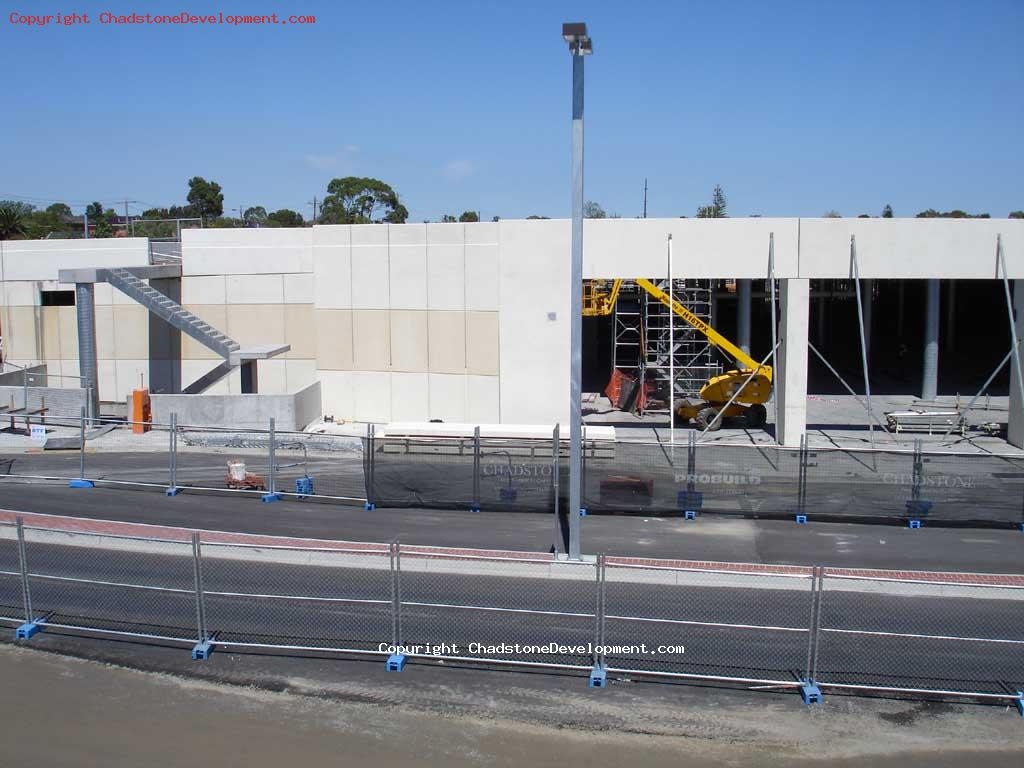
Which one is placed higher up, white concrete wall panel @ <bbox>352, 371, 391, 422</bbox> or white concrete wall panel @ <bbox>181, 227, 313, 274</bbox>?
white concrete wall panel @ <bbox>181, 227, 313, 274</bbox>

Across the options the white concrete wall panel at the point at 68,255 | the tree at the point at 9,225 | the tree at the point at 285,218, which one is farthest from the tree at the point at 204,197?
the white concrete wall panel at the point at 68,255

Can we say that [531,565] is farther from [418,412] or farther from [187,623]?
[418,412]

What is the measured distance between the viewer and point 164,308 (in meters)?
27.8

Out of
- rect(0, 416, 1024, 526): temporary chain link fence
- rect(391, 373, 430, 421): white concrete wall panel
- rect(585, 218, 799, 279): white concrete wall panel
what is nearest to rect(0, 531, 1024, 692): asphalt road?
rect(0, 416, 1024, 526): temporary chain link fence

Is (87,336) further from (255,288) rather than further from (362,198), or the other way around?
(362,198)

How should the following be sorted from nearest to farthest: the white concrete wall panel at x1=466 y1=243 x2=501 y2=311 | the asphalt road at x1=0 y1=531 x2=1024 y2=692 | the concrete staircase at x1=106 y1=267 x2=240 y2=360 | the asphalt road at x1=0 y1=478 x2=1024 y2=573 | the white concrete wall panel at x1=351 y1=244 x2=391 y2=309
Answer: the asphalt road at x1=0 y1=531 x2=1024 y2=692, the asphalt road at x1=0 y1=478 x2=1024 y2=573, the white concrete wall panel at x1=466 y1=243 x2=501 y2=311, the concrete staircase at x1=106 y1=267 x2=240 y2=360, the white concrete wall panel at x1=351 y1=244 x2=391 y2=309

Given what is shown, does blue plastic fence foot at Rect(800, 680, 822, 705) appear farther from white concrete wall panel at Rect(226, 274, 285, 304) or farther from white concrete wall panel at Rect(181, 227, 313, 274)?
white concrete wall panel at Rect(226, 274, 285, 304)

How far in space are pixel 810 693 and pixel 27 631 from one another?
30.4 ft

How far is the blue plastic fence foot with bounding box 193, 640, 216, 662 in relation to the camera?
1060 centimetres

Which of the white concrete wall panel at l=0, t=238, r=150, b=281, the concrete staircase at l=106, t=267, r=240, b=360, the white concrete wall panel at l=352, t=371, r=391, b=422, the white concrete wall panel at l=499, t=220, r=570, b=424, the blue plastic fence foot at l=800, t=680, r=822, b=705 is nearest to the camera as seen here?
the blue plastic fence foot at l=800, t=680, r=822, b=705

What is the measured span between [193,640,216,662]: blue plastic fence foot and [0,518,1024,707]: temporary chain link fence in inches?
0.6

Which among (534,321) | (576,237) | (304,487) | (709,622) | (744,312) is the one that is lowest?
(709,622)

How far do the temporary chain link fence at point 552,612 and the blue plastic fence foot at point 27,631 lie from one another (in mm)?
33

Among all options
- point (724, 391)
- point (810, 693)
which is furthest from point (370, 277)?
point (810, 693)
